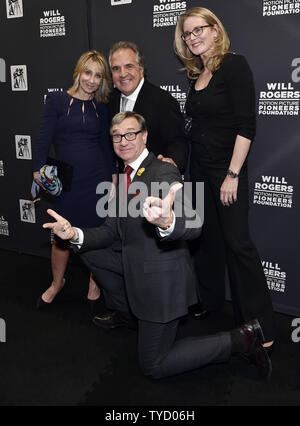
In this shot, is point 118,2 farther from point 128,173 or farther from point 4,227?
point 4,227

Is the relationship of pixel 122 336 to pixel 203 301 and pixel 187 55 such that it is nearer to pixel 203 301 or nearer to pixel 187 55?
pixel 203 301

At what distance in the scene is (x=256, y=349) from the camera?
7.54 feet

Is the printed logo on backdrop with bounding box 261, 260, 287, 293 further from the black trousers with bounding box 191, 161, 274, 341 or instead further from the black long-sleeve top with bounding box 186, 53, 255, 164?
the black long-sleeve top with bounding box 186, 53, 255, 164

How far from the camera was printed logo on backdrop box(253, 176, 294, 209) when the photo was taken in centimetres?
281

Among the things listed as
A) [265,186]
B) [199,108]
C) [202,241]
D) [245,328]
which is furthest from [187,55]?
[245,328]

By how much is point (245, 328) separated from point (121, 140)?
1.24 metres

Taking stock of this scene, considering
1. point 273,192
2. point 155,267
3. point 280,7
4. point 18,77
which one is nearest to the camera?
point 155,267

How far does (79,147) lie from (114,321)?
1.23 m

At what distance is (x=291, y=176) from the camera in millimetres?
2779

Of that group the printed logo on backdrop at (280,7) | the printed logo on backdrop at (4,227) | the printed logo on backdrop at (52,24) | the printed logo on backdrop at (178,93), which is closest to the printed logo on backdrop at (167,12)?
the printed logo on backdrop at (178,93)

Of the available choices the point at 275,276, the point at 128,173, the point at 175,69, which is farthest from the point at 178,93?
the point at 275,276

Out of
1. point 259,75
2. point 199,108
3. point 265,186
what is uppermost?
point 259,75
